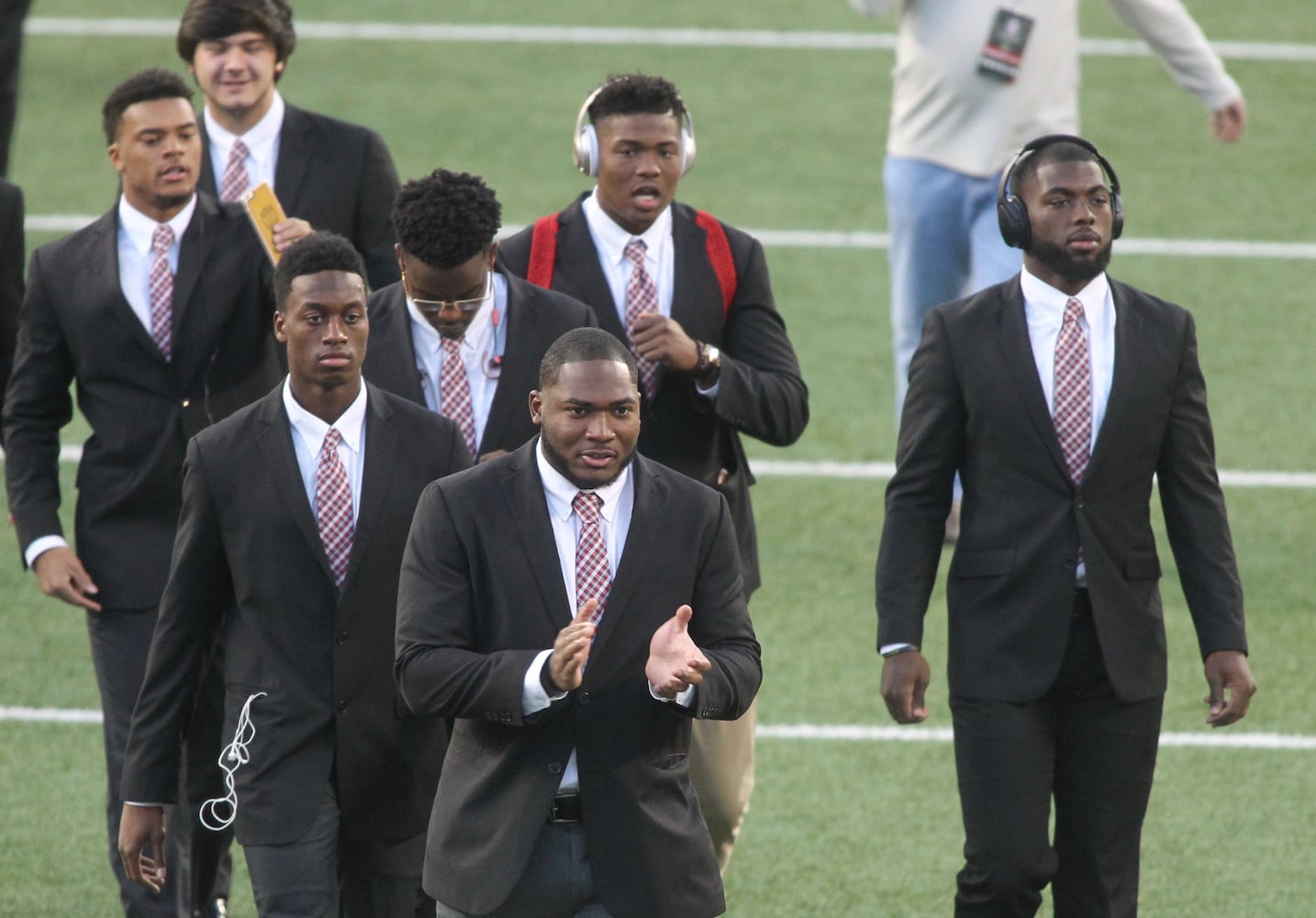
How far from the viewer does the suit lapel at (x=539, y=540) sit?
15.3ft

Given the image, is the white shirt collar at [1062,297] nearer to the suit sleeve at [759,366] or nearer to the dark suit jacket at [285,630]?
the suit sleeve at [759,366]

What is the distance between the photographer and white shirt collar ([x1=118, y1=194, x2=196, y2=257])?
6.14 m

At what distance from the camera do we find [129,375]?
6043 millimetres

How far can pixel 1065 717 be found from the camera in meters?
5.37

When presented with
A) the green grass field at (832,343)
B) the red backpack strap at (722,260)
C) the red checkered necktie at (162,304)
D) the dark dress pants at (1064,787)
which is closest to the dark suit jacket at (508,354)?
the red backpack strap at (722,260)

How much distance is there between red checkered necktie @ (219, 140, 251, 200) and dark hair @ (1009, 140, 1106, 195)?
2.49 metres

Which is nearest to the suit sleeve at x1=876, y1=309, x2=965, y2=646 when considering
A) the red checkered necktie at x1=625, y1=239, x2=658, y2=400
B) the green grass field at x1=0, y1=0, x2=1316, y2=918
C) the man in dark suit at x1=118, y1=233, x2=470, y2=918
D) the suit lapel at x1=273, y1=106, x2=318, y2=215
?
the red checkered necktie at x1=625, y1=239, x2=658, y2=400

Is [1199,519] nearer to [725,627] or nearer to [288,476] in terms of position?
[725,627]

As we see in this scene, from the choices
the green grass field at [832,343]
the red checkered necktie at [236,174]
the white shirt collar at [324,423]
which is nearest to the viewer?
the white shirt collar at [324,423]

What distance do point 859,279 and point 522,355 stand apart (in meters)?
6.78

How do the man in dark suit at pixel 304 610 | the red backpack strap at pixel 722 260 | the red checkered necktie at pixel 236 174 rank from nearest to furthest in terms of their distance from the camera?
the man in dark suit at pixel 304 610, the red backpack strap at pixel 722 260, the red checkered necktie at pixel 236 174

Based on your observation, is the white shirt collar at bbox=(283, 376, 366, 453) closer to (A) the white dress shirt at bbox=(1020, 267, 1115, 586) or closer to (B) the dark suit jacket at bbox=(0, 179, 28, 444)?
(A) the white dress shirt at bbox=(1020, 267, 1115, 586)

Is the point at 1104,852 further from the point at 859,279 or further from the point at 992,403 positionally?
the point at 859,279

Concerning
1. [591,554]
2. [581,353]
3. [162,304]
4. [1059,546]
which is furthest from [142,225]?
[1059,546]
